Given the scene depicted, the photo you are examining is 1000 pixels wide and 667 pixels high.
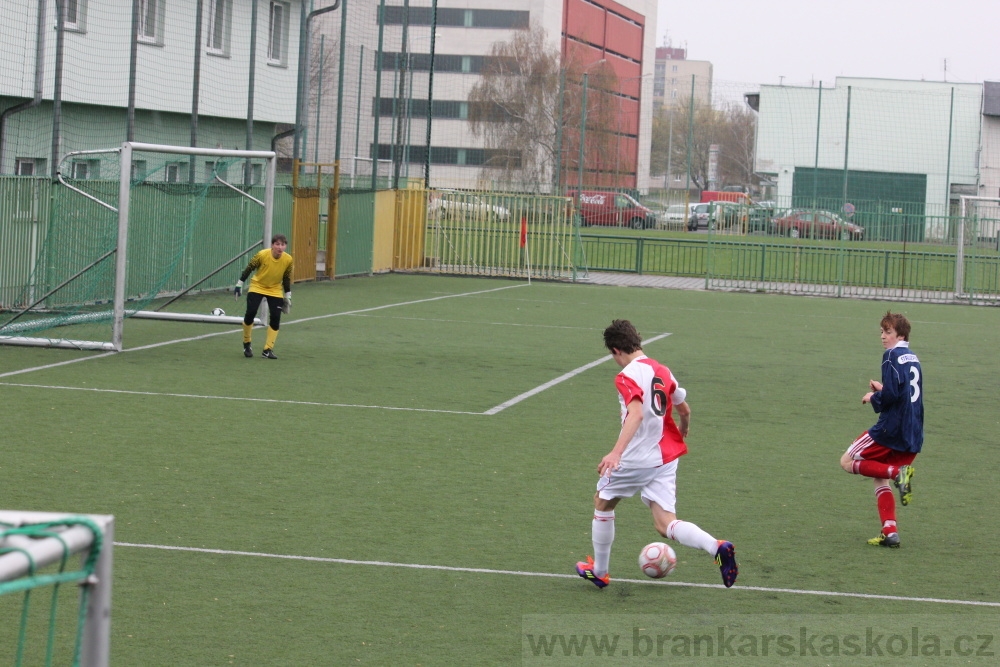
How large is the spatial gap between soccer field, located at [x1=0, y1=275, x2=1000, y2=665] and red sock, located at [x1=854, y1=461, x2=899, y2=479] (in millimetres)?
443

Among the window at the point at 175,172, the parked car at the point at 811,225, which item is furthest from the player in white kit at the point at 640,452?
the parked car at the point at 811,225

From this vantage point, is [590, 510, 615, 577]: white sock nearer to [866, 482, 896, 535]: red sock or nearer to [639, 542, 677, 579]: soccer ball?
[639, 542, 677, 579]: soccer ball

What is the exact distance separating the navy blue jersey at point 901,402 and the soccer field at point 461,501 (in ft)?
2.24

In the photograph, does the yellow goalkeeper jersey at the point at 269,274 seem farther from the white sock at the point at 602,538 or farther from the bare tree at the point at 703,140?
the bare tree at the point at 703,140

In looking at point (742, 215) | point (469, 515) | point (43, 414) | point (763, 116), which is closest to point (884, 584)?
point (469, 515)

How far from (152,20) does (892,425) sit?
20.6 m

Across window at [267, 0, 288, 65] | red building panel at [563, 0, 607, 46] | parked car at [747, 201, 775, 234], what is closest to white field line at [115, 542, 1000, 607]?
window at [267, 0, 288, 65]

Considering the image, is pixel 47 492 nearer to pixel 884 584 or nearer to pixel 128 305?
pixel 884 584

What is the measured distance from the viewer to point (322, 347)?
17734 mm

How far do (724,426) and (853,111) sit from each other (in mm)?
33499

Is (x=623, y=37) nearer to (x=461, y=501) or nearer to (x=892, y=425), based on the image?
(x=461, y=501)

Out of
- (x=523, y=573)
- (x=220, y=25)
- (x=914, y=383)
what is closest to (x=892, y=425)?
(x=914, y=383)

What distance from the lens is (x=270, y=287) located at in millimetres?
16469

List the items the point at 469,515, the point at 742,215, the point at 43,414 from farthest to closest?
1. the point at 742,215
2. the point at 43,414
3. the point at 469,515
